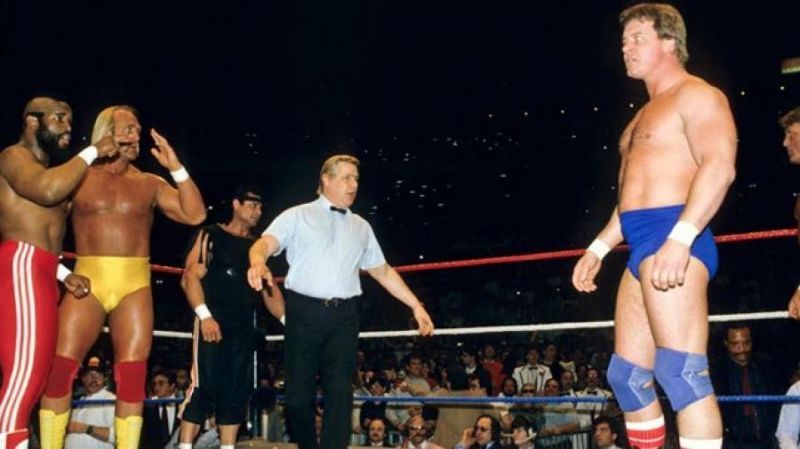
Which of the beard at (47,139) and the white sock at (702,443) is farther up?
the beard at (47,139)

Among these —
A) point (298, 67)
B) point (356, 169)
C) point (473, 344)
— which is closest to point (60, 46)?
point (298, 67)

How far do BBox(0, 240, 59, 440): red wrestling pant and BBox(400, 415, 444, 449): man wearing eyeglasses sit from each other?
12.0 feet

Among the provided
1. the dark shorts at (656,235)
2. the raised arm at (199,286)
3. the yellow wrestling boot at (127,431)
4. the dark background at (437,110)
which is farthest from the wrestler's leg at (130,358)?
the dark background at (437,110)

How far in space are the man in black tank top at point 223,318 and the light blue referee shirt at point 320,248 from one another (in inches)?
27.5

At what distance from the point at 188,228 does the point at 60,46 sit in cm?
671

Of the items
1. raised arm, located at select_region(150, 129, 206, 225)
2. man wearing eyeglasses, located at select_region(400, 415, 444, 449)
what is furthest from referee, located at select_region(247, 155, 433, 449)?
man wearing eyeglasses, located at select_region(400, 415, 444, 449)

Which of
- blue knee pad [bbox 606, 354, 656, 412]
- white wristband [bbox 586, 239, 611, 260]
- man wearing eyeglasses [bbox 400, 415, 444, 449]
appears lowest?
man wearing eyeglasses [bbox 400, 415, 444, 449]

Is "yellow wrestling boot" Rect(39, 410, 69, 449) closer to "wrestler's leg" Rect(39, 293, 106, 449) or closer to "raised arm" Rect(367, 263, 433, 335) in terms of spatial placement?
"wrestler's leg" Rect(39, 293, 106, 449)

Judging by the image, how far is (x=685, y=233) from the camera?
2.24 meters

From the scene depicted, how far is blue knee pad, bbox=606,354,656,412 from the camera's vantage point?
2.58 m

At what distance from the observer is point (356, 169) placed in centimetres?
403

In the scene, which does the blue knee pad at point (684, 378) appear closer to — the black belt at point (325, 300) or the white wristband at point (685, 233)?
the white wristband at point (685, 233)

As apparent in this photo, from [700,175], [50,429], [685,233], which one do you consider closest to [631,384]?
[685,233]

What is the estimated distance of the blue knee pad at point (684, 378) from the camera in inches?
90.7
